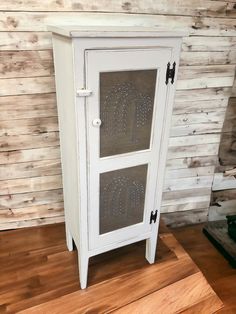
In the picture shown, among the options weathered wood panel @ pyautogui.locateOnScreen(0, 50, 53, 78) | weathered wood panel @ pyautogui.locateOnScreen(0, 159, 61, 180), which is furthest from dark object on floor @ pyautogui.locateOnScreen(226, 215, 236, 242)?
weathered wood panel @ pyautogui.locateOnScreen(0, 50, 53, 78)

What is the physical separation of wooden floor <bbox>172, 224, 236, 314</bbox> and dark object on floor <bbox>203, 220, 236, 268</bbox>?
36mm

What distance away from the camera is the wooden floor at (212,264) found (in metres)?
1.53

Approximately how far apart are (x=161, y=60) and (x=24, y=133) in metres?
0.79

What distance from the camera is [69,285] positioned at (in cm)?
140

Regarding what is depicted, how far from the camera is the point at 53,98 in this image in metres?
1.52

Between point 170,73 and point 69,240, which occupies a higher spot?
point 170,73

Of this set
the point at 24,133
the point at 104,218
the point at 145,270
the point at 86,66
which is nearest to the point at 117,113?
the point at 86,66

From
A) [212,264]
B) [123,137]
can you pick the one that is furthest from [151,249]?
[123,137]

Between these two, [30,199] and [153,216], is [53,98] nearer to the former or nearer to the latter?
[30,199]

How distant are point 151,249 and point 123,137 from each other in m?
0.63

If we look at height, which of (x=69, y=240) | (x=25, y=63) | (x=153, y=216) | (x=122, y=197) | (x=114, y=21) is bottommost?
(x=69, y=240)

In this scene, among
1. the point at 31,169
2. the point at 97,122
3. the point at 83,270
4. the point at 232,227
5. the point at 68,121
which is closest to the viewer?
the point at 97,122

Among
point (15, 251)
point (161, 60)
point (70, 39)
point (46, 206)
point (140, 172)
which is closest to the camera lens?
point (70, 39)

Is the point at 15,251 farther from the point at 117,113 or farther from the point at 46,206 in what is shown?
the point at 117,113
